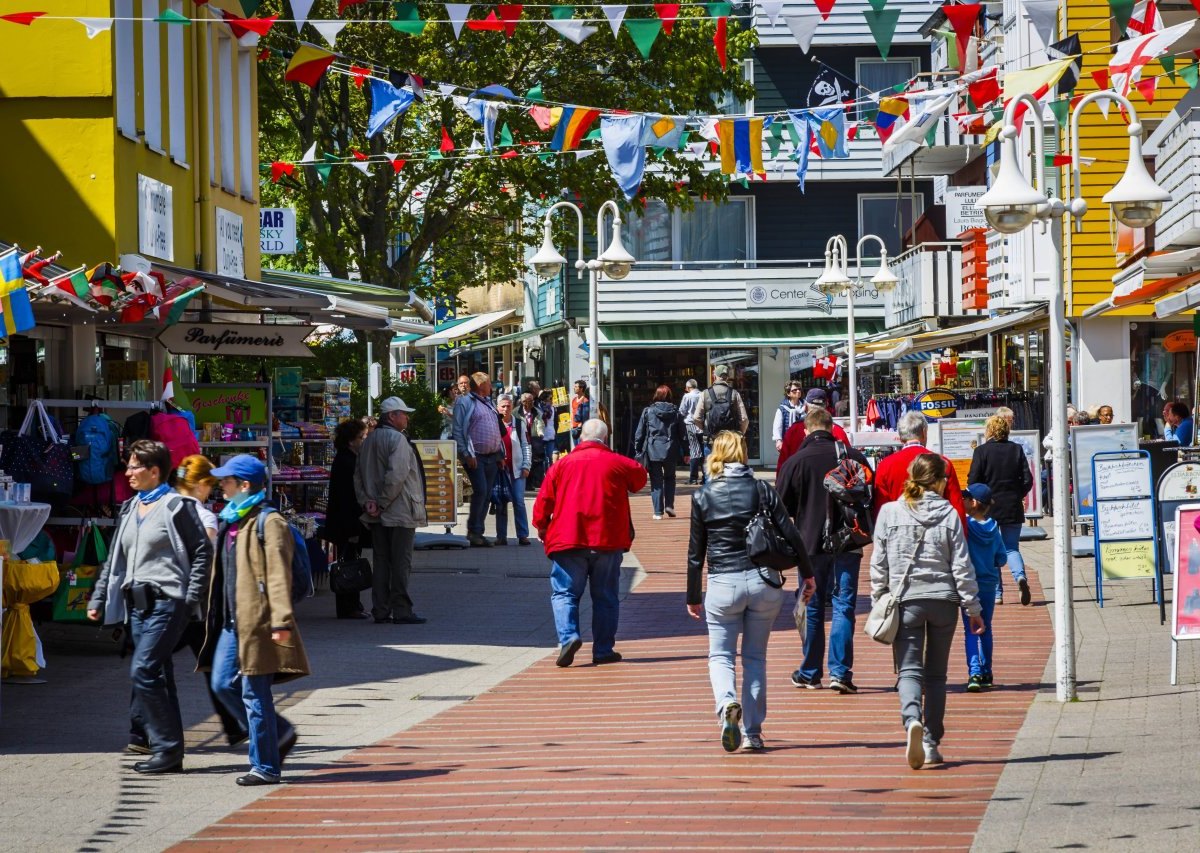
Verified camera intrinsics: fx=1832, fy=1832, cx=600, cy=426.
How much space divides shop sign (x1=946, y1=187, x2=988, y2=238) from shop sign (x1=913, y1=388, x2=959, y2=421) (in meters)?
10.3

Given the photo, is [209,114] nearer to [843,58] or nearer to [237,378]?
[237,378]

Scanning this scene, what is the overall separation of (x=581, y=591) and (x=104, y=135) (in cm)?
519

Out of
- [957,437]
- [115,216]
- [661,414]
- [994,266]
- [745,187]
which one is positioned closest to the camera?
[115,216]

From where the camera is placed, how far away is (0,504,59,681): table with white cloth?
11.2m

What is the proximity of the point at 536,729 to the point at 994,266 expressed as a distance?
24.0m

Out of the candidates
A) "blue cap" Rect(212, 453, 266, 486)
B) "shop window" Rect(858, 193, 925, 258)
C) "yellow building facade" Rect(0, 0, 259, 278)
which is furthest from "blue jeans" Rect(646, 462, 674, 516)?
"shop window" Rect(858, 193, 925, 258)

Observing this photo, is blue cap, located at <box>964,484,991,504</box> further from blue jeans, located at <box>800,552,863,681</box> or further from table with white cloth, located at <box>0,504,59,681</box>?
table with white cloth, located at <box>0,504,59,681</box>

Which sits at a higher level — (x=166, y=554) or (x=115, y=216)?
(x=115, y=216)

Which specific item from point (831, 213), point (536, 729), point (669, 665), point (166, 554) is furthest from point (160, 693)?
point (831, 213)

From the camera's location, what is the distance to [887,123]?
705 inches

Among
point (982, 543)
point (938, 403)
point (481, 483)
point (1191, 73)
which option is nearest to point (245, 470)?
point (982, 543)

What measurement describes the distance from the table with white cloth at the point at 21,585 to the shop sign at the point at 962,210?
2449 cm

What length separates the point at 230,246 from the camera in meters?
18.9

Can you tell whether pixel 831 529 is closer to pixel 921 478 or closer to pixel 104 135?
pixel 921 478
